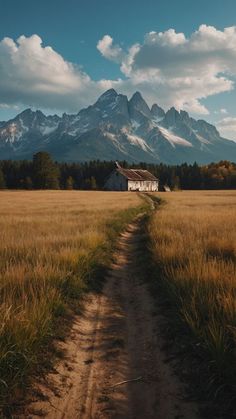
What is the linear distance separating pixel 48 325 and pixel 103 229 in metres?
11.5

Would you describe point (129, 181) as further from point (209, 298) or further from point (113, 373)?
point (113, 373)

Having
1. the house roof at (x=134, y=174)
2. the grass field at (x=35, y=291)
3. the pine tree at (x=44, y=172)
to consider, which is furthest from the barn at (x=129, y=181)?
the grass field at (x=35, y=291)

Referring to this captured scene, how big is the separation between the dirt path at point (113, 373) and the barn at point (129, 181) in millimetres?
104418

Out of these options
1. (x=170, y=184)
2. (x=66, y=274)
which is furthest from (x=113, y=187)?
(x=66, y=274)

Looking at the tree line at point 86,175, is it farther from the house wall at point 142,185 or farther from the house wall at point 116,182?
the house wall at point 116,182

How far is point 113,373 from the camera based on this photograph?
5.16m

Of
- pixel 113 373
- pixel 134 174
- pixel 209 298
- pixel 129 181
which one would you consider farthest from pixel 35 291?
pixel 134 174

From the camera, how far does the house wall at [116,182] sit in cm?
11289

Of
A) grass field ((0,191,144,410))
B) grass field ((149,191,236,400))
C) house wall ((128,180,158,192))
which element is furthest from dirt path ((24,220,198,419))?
house wall ((128,180,158,192))

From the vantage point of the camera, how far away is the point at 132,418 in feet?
13.6

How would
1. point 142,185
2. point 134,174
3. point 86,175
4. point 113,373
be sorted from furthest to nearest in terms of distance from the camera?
point 86,175
point 142,185
point 134,174
point 113,373

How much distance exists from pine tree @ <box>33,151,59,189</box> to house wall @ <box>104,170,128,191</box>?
60.6 feet

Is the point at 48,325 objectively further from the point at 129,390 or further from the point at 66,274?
the point at 66,274

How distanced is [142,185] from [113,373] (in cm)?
11315
